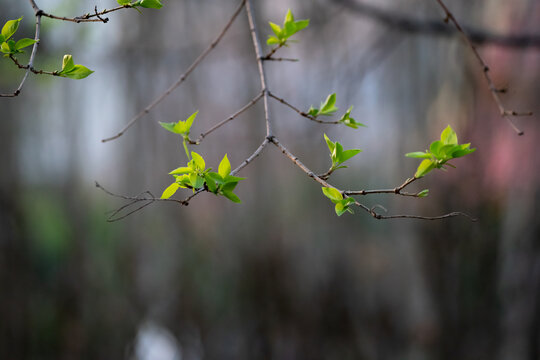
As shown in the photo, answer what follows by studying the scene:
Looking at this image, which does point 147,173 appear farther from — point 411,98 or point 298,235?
point 411,98

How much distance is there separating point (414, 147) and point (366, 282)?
65cm

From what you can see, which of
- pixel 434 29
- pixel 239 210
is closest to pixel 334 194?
pixel 434 29

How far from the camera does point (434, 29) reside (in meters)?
1.64

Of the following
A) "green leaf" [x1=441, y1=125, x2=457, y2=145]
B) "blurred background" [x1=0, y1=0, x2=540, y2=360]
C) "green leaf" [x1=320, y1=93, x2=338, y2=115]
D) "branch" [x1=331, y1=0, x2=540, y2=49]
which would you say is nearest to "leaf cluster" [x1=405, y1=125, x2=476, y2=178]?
"green leaf" [x1=441, y1=125, x2=457, y2=145]

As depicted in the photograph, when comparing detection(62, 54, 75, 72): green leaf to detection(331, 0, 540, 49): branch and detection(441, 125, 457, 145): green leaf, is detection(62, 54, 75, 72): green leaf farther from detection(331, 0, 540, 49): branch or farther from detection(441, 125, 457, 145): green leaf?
detection(331, 0, 540, 49): branch

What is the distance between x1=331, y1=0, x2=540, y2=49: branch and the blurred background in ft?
0.78

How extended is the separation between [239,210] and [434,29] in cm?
109

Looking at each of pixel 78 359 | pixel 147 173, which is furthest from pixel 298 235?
pixel 78 359

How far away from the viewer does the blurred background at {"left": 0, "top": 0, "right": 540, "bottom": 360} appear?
191cm

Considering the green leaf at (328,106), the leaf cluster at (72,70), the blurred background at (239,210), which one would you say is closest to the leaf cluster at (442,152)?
the green leaf at (328,106)

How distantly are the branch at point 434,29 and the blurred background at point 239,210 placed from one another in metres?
0.24

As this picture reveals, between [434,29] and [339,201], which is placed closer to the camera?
[339,201]

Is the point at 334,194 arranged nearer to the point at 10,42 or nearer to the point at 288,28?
the point at 288,28

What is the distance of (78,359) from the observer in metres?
2.10
